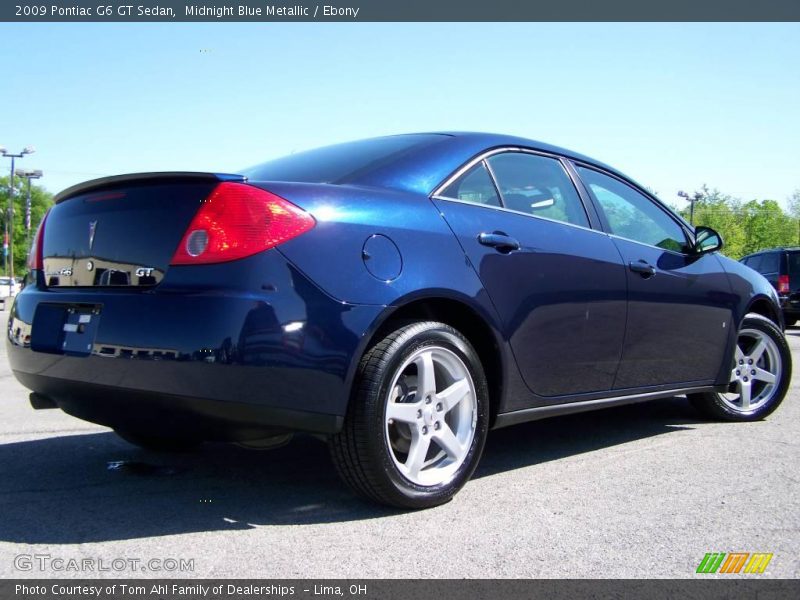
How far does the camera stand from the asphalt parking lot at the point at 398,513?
232cm

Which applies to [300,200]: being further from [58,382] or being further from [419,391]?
[58,382]

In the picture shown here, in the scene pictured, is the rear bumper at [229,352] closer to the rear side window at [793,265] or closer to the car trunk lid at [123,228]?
the car trunk lid at [123,228]

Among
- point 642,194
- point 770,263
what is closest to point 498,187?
point 642,194

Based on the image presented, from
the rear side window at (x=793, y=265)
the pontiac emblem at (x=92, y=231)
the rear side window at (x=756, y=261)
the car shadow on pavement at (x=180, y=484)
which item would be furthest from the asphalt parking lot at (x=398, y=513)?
the rear side window at (x=756, y=261)

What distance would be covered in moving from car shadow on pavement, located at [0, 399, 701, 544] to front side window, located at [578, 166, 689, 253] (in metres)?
1.12

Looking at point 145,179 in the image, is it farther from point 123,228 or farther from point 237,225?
point 237,225

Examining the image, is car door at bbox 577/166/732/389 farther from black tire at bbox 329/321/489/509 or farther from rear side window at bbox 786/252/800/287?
rear side window at bbox 786/252/800/287

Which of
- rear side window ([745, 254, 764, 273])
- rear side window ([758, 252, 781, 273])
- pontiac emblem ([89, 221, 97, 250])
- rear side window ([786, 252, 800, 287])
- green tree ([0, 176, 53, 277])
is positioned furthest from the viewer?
green tree ([0, 176, 53, 277])

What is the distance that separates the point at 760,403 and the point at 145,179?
4.01 metres

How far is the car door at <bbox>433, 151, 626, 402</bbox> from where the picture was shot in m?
3.13

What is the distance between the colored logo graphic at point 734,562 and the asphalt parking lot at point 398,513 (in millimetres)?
30

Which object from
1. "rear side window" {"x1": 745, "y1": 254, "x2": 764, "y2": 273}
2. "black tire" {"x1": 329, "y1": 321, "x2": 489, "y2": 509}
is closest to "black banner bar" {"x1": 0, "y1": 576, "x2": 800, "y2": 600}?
"black tire" {"x1": 329, "y1": 321, "x2": 489, "y2": 509}

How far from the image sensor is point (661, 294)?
158 inches

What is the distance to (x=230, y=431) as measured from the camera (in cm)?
255
